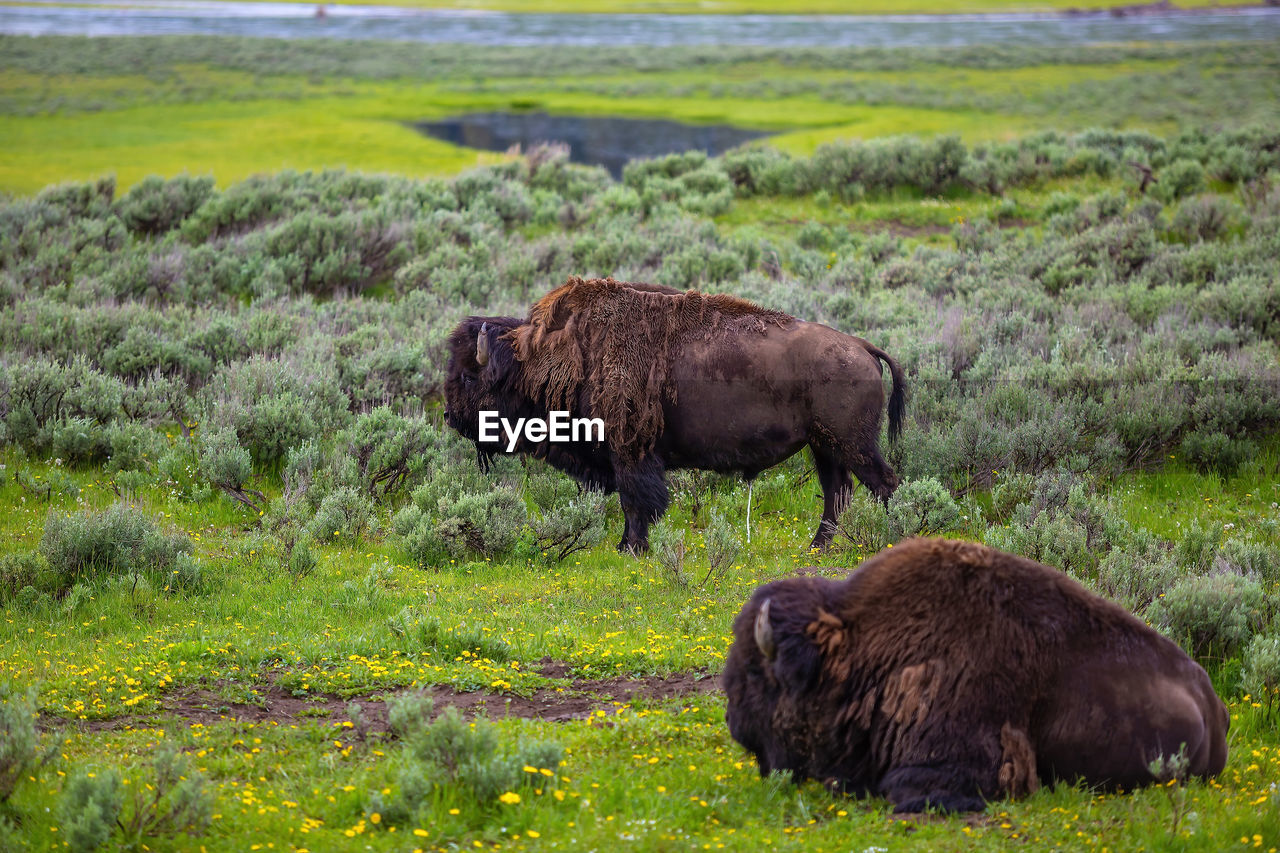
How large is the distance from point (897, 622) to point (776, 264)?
12.6m

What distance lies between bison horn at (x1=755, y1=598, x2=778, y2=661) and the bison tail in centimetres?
413

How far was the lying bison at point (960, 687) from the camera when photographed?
4594 mm

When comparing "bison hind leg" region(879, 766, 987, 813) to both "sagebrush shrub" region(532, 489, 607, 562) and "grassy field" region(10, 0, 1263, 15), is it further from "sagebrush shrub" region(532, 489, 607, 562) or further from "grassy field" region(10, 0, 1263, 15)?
"grassy field" region(10, 0, 1263, 15)

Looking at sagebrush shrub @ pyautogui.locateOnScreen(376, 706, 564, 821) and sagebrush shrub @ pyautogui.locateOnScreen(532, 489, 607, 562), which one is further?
sagebrush shrub @ pyautogui.locateOnScreen(532, 489, 607, 562)

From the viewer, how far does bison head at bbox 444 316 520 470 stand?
8961 mm

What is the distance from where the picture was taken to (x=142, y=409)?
448 inches

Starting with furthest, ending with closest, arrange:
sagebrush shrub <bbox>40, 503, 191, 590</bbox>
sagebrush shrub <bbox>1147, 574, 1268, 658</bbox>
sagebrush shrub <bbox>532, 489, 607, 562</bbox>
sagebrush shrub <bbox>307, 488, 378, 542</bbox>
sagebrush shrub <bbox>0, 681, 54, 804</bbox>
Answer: sagebrush shrub <bbox>307, 488, 378, 542</bbox> → sagebrush shrub <bbox>532, 489, 607, 562</bbox> → sagebrush shrub <bbox>40, 503, 191, 590</bbox> → sagebrush shrub <bbox>1147, 574, 1268, 658</bbox> → sagebrush shrub <bbox>0, 681, 54, 804</bbox>

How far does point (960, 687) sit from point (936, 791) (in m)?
0.42

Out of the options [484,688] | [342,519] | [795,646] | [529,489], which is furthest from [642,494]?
[795,646]

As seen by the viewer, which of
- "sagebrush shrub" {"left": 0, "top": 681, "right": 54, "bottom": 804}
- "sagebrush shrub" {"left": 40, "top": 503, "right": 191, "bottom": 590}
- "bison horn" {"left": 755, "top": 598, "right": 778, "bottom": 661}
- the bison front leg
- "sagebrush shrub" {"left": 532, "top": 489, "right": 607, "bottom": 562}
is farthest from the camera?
"sagebrush shrub" {"left": 532, "top": 489, "right": 607, "bottom": 562}

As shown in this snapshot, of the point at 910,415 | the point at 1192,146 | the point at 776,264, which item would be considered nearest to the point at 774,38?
the point at 1192,146

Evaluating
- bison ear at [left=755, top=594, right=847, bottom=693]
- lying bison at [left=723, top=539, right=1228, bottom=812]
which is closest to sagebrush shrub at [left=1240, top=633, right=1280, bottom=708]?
lying bison at [left=723, top=539, right=1228, bottom=812]

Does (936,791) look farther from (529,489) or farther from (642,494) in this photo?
(529,489)

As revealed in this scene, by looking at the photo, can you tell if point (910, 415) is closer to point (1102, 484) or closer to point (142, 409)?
point (1102, 484)
